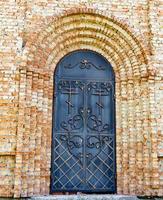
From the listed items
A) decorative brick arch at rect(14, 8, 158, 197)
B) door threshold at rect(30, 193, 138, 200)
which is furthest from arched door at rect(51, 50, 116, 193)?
door threshold at rect(30, 193, 138, 200)

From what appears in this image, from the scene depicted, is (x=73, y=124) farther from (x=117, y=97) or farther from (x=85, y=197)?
(x=85, y=197)

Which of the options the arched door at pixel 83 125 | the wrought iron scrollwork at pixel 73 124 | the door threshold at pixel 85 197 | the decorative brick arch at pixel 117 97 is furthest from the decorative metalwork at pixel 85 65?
the door threshold at pixel 85 197

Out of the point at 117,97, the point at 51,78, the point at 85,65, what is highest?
the point at 85,65

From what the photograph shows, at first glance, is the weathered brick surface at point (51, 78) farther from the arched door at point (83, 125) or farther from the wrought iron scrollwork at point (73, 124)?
the wrought iron scrollwork at point (73, 124)

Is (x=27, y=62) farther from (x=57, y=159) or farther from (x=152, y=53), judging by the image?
(x=152, y=53)

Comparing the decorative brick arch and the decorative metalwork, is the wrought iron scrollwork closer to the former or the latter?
the decorative brick arch

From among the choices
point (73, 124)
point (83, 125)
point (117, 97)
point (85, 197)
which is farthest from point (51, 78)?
point (85, 197)

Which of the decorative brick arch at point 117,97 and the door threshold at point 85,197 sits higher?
the decorative brick arch at point 117,97

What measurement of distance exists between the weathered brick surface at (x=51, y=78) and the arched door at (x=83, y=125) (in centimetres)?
16

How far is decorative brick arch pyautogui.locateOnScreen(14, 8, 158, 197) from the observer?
21.8 feet

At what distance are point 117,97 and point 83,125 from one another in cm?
98

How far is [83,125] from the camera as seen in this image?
724cm

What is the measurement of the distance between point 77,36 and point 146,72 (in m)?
1.73

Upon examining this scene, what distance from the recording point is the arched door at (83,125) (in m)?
6.96
